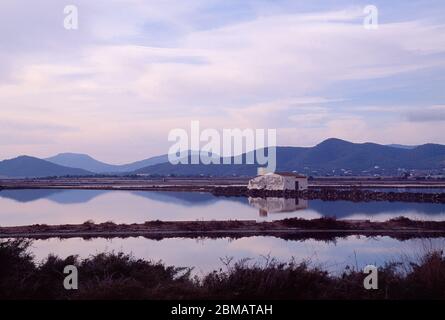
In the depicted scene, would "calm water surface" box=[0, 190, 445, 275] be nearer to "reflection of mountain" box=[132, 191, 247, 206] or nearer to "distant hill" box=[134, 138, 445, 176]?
"reflection of mountain" box=[132, 191, 247, 206]

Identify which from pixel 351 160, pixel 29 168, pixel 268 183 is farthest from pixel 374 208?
pixel 29 168

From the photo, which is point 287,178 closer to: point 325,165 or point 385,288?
point 385,288

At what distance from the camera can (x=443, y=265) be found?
17.0ft

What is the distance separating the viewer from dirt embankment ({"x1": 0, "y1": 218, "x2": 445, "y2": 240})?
691 inches

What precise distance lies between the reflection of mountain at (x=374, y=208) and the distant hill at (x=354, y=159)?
4525cm

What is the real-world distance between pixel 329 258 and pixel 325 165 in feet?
294

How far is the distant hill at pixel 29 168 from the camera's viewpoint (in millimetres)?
142500

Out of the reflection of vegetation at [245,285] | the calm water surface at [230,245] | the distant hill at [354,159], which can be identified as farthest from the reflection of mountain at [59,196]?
the distant hill at [354,159]

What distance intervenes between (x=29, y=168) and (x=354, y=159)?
9120 cm

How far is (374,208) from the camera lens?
29.7 meters

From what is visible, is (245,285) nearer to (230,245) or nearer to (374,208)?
(230,245)

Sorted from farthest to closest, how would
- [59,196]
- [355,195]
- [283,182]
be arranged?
[283,182], [59,196], [355,195]

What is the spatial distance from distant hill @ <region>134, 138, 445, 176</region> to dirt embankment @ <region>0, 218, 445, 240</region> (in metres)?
58.1
